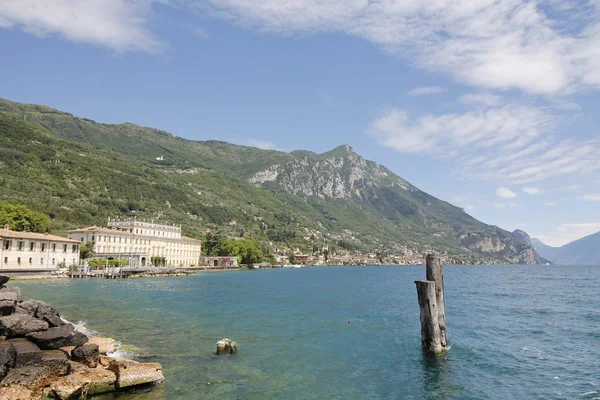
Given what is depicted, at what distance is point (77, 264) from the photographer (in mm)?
96750

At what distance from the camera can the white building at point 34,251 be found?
7562 centimetres

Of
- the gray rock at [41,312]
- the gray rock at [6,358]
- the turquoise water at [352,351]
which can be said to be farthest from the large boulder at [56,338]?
the turquoise water at [352,351]

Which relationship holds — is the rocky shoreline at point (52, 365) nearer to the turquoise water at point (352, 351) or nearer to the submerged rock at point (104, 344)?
the turquoise water at point (352, 351)

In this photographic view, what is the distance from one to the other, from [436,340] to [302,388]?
9142 millimetres

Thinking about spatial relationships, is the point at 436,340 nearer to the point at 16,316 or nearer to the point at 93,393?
the point at 93,393

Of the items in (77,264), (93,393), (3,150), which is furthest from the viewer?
(3,150)

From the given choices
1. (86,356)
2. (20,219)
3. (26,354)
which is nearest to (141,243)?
(20,219)

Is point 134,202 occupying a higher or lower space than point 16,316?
higher

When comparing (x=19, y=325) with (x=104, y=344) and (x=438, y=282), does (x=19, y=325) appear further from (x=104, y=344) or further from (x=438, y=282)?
(x=438, y=282)

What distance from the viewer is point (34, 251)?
8256 centimetres

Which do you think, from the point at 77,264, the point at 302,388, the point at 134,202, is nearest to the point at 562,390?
the point at 302,388

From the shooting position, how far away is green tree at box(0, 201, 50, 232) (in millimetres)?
95375

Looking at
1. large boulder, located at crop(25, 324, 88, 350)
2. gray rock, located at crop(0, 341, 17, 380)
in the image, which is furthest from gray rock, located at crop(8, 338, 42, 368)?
large boulder, located at crop(25, 324, 88, 350)

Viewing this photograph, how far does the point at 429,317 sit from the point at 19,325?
20.5 meters
